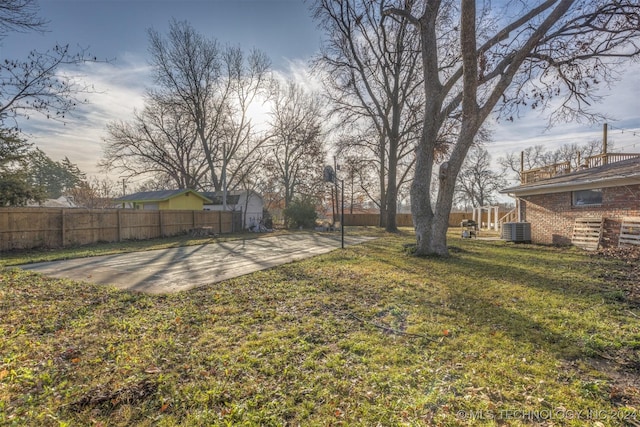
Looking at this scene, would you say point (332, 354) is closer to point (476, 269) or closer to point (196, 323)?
point (196, 323)

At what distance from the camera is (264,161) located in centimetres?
2409

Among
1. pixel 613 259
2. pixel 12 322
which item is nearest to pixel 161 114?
pixel 12 322

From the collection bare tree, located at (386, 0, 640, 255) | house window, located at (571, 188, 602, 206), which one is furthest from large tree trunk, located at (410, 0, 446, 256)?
house window, located at (571, 188, 602, 206)

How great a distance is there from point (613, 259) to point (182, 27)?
2619 centimetres

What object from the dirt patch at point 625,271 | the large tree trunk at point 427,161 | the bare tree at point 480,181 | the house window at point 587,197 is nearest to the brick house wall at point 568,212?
the house window at point 587,197

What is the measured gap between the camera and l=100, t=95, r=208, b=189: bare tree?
21641 millimetres

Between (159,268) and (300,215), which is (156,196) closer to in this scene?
(300,215)

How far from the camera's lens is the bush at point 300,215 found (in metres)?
22.7

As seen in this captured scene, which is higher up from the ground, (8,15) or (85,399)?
(8,15)

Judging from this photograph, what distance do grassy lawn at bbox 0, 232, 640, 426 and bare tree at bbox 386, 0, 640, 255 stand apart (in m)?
3.55

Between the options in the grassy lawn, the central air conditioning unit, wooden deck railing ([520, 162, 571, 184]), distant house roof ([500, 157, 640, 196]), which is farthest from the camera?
wooden deck railing ([520, 162, 571, 184])

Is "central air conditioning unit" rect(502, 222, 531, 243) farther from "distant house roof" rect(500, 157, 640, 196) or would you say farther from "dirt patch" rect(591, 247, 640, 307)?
"dirt patch" rect(591, 247, 640, 307)

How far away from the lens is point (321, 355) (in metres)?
2.59

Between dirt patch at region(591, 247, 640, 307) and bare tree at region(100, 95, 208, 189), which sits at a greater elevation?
bare tree at region(100, 95, 208, 189)
